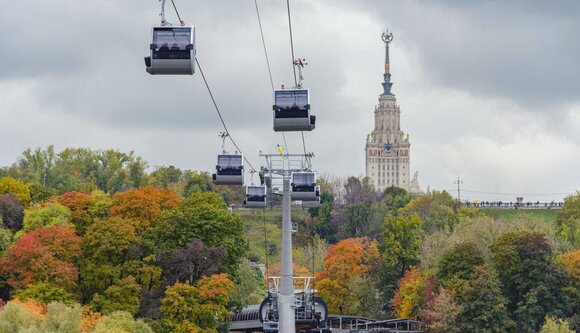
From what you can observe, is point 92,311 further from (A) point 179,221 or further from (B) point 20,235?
(B) point 20,235

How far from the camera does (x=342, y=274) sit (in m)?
150

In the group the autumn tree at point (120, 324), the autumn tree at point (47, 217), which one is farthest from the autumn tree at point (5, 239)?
the autumn tree at point (120, 324)

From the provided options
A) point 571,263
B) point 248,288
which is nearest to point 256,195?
point 571,263

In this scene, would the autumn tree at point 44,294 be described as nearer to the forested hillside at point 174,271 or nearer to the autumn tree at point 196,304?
the forested hillside at point 174,271

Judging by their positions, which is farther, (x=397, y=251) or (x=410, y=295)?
(x=397, y=251)

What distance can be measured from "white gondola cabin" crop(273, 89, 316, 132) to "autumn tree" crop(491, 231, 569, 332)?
54824 mm

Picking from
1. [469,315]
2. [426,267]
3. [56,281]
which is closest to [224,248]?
[56,281]

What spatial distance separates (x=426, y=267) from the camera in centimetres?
14175

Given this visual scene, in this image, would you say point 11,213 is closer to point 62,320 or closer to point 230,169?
point 62,320

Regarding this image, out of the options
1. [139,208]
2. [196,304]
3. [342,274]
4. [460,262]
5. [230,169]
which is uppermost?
[139,208]

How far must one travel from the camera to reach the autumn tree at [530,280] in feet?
394

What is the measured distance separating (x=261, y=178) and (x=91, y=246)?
27.2 m

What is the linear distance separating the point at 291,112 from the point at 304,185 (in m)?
22.4

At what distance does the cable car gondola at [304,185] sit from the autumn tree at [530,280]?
33697 mm
